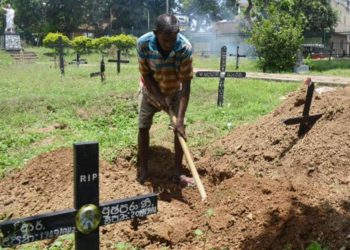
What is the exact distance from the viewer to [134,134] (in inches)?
260

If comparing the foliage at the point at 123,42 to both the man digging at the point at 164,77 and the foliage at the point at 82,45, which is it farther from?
the man digging at the point at 164,77

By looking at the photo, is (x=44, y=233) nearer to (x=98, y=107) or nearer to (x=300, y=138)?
(x=300, y=138)

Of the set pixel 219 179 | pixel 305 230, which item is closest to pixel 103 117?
pixel 219 179

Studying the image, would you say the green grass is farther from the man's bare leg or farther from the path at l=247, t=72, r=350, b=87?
the path at l=247, t=72, r=350, b=87

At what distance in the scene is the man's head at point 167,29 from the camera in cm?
391

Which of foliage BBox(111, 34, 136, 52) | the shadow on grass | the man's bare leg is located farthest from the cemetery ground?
foliage BBox(111, 34, 136, 52)

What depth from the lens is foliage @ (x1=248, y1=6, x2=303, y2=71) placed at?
762 inches

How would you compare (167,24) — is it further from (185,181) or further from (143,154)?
(185,181)

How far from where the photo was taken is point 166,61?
4.33m

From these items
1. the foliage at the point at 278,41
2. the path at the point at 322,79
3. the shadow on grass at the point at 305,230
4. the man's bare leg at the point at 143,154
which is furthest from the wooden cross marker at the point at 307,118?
the foliage at the point at 278,41

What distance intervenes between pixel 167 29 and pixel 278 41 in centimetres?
1628

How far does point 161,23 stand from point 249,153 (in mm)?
1811

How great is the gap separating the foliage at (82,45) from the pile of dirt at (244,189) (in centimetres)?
2855

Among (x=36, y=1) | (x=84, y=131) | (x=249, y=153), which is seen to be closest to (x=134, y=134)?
(x=84, y=131)
